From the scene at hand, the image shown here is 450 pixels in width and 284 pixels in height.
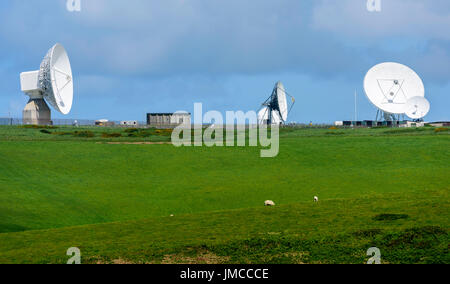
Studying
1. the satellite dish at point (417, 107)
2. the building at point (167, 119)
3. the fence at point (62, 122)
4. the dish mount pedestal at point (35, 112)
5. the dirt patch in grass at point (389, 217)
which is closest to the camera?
the dirt patch in grass at point (389, 217)

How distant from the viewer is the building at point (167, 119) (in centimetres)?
15250

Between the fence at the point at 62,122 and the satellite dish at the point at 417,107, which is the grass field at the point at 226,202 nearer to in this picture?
the satellite dish at the point at 417,107

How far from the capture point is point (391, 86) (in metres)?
116

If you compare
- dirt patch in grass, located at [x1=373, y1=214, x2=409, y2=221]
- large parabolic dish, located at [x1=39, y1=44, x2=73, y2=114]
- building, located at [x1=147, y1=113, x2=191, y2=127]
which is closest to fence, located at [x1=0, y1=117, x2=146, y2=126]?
building, located at [x1=147, y1=113, x2=191, y2=127]

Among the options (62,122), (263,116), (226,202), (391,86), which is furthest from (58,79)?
(226,202)

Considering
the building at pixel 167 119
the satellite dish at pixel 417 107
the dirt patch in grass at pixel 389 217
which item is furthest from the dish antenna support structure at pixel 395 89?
the dirt patch in grass at pixel 389 217

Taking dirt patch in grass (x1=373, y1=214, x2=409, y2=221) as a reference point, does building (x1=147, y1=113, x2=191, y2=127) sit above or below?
above

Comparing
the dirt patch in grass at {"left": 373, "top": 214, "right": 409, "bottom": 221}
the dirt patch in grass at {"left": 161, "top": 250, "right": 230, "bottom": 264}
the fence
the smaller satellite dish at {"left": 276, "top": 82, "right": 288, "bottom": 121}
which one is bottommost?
the dirt patch in grass at {"left": 161, "top": 250, "right": 230, "bottom": 264}

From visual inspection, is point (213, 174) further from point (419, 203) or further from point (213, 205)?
point (419, 203)

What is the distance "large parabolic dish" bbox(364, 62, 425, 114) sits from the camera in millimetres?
114062

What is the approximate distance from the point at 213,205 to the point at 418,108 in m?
88.3

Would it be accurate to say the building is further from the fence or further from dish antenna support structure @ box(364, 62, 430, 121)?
dish antenna support structure @ box(364, 62, 430, 121)

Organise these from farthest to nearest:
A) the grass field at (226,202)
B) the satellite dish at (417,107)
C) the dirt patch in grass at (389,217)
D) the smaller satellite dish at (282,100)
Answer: the smaller satellite dish at (282,100) → the satellite dish at (417,107) → the dirt patch in grass at (389,217) → the grass field at (226,202)

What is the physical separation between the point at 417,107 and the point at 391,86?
9.18 meters
